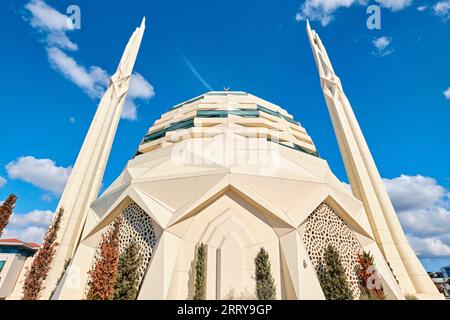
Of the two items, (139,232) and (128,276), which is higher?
(139,232)

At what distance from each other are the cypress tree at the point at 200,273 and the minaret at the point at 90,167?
12.7 meters

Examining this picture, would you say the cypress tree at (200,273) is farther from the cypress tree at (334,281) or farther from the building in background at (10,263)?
the building in background at (10,263)

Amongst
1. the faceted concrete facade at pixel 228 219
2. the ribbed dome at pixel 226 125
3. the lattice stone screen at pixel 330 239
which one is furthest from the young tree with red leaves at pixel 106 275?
the lattice stone screen at pixel 330 239

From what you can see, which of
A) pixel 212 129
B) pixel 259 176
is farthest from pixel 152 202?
pixel 212 129

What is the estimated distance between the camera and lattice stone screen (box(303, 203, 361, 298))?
14510 millimetres

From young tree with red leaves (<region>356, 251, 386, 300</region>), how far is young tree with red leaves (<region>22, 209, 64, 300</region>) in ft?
72.9

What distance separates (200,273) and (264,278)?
358 centimetres

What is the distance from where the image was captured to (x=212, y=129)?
22156 mm

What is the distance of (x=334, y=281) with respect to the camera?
13.0 meters

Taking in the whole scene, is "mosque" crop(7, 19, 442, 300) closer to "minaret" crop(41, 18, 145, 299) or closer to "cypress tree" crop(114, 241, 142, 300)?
"minaret" crop(41, 18, 145, 299)

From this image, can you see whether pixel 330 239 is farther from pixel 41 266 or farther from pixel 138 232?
pixel 41 266

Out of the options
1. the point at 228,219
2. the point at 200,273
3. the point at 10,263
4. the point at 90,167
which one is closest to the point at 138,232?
the point at 200,273

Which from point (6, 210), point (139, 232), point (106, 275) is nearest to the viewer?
point (106, 275)

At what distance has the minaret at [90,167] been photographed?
19.0 metres
